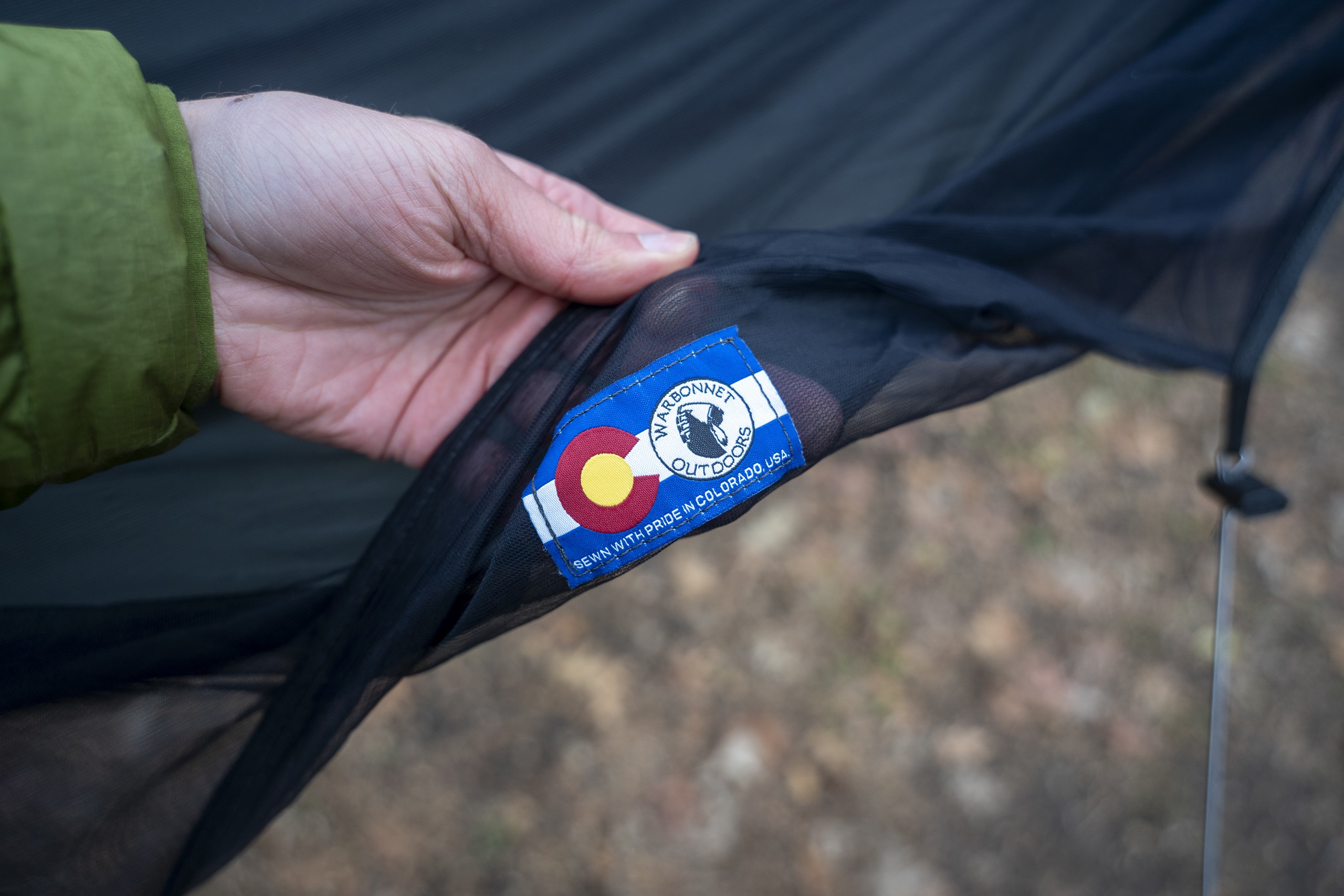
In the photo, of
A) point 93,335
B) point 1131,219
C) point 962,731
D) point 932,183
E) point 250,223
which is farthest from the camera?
point 962,731

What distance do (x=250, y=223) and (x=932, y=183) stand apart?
3.07ft

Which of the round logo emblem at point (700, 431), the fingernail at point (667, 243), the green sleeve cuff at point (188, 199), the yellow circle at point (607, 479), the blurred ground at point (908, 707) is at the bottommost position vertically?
the blurred ground at point (908, 707)

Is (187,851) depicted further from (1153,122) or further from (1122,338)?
(1153,122)

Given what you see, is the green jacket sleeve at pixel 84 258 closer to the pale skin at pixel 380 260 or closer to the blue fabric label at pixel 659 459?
the pale skin at pixel 380 260

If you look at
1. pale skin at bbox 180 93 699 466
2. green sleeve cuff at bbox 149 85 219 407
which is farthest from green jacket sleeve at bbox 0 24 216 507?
pale skin at bbox 180 93 699 466

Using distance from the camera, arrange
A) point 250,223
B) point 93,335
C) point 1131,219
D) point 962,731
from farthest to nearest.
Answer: point 962,731 < point 1131,219 < point 250,223 < point 93,335

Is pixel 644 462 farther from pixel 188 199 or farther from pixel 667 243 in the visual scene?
pixel 188 199

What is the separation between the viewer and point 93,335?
82 cm

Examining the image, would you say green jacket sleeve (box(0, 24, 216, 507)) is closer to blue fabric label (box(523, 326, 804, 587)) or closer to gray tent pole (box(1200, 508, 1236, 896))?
blue fabric label (box(523, 326, 804, 587))

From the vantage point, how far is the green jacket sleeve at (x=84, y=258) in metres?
0.78

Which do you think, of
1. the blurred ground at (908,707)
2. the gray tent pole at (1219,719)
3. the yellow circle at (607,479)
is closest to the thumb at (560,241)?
the yellow circle at (607,479)

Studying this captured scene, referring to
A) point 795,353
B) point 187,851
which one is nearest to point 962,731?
point 795,353

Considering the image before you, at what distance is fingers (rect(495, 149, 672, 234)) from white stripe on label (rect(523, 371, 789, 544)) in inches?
17.2

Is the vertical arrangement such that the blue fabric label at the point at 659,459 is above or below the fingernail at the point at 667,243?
below
